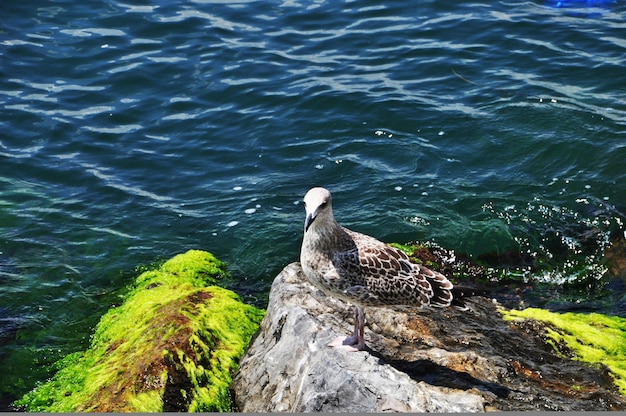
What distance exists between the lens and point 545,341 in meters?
6.73

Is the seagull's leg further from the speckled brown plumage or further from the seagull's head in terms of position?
Result: the seagull's head

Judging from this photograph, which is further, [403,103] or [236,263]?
[403,103]

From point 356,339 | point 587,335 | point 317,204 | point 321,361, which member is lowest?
point 587,335

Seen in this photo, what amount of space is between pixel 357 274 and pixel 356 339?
487 millimetres

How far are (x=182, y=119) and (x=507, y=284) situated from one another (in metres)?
6.39

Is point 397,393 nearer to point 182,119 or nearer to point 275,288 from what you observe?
point 275,288

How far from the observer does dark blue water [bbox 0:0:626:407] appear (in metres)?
9.26

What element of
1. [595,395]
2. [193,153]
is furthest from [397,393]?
[193,153]

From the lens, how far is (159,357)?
20.1 feet

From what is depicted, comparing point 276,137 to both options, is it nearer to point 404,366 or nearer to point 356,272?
point 356,272

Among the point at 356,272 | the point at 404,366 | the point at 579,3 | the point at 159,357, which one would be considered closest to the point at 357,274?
the point at 356,272

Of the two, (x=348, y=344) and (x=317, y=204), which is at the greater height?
(x=317, y=204)

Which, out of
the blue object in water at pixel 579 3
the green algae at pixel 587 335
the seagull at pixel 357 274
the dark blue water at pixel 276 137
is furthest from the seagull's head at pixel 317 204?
the blue object in water at pixel 579 3

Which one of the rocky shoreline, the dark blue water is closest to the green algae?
the rocky shoreline
